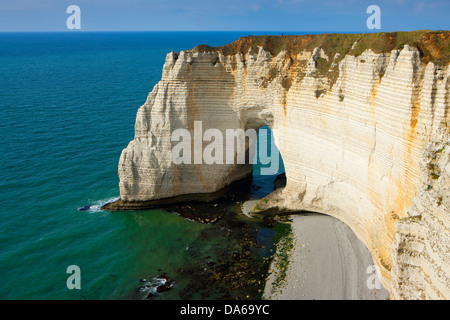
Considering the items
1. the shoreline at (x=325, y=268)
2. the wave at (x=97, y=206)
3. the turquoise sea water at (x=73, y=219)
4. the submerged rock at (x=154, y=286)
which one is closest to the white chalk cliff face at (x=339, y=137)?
the shoreline at (x=325, y=268)

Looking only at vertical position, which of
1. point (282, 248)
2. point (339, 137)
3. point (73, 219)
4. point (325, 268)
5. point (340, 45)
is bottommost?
point (325, 268)

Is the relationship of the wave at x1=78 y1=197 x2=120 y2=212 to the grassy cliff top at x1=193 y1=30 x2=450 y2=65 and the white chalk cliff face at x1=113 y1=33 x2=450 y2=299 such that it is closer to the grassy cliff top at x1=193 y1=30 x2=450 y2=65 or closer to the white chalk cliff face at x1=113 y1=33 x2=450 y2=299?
the white chalk cliff face at x1=113 y1=33 x2=450 y2=299

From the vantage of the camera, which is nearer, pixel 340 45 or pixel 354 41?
pixel 354 41

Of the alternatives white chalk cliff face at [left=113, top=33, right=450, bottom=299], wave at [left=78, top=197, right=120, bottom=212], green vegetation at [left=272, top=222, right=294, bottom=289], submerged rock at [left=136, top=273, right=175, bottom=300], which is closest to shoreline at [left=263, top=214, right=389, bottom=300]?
green vegetation at [left=272, top=222, right=294, bottom=289]

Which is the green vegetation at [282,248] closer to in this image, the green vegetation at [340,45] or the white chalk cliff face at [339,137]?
the white chalk cliff face at [339,137]

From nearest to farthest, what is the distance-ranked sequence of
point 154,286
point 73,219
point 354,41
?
1. point 154,286
2. point 354,41
3. point 73,219

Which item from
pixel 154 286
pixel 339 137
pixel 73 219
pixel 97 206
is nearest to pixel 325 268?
pixel 339 137

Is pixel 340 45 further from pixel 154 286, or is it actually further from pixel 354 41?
pixel 154 286
